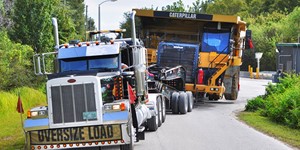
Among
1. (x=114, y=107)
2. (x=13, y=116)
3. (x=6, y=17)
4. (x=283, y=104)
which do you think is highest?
(x=6, y=17)

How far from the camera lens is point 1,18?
31.2 metres

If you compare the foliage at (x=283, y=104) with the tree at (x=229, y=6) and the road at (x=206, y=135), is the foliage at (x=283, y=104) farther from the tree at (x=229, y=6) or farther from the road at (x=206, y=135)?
the tree at (x=229, y=6)

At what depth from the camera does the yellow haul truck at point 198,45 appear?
2547 centimetres

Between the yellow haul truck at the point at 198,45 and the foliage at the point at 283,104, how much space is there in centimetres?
220

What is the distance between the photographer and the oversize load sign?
1152 cm

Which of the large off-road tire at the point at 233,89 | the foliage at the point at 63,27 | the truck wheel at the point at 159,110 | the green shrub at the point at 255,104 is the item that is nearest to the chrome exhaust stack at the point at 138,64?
the truck wheel at the point at 159,110

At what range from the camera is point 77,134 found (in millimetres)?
11586

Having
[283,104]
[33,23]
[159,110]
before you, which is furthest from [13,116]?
[33,23]

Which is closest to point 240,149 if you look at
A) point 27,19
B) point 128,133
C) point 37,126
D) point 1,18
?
point 128,133

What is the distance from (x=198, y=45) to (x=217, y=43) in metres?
1.11

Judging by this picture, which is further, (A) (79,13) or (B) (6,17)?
(A) (79,13)

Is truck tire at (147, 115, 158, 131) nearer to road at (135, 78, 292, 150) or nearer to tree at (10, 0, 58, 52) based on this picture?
road at (135, 78, 292, 150)

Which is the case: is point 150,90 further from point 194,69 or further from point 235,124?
point 194,69

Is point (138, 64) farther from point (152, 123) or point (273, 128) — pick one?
point (273, 128)
